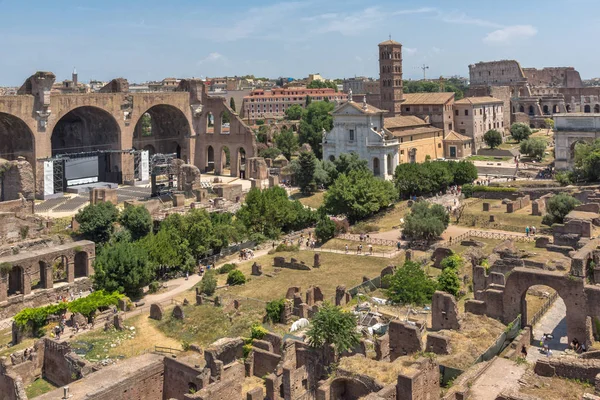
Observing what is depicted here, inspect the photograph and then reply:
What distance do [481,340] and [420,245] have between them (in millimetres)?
21722

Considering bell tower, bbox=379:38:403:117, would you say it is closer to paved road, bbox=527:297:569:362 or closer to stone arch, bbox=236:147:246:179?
stone arch, bbox=236:147:246:179

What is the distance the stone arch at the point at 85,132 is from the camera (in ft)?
241

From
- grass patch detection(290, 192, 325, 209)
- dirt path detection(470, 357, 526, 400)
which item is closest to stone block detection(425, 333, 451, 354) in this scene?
dirt path detection(470, 357, 526, 400)

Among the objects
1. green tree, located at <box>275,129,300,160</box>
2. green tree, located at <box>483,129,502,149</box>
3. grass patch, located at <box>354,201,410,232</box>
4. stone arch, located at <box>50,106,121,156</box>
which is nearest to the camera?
grass patch, located at <box>354,201,410,232</box>

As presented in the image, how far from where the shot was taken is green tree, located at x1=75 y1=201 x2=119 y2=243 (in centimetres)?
4644

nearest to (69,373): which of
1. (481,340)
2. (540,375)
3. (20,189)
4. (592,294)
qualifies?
(481,340)

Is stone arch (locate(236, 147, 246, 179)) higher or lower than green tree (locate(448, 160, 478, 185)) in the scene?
higher

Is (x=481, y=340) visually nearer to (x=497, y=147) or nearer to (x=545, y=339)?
(x=545, y=339)

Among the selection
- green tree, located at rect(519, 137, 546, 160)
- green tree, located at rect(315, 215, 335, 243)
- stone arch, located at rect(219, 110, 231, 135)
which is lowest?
green tree, located at rect(315, 215, 335, 243)

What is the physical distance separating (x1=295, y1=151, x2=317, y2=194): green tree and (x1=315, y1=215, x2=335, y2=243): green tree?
16.6 m

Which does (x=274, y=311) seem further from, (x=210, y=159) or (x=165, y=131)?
(x=210, y=159)

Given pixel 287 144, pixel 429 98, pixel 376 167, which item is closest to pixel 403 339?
pixel 376 167

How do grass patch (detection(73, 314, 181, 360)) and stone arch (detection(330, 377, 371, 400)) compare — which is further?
grass patch (detection(73, 314, 181, 360))

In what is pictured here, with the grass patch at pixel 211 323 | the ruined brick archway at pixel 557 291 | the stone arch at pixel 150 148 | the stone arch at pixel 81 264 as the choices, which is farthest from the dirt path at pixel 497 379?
the stone arch at pixel 150 148
